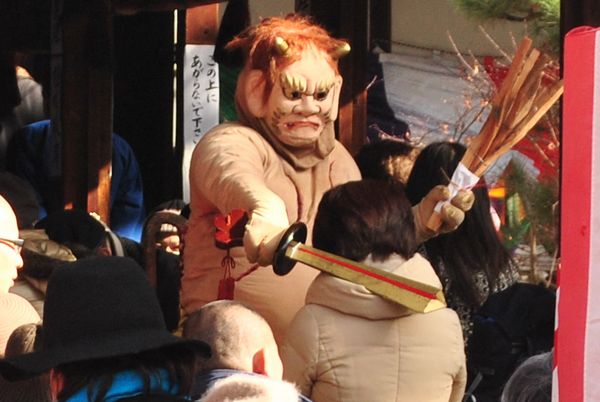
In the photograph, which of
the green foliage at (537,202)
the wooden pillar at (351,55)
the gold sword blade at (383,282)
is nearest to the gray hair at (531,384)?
the gold sword blade at (383,282)

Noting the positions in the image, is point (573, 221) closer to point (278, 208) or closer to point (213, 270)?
point (278, 208)

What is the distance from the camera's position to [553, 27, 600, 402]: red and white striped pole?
8.24 feet

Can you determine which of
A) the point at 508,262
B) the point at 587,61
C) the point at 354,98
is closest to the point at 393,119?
the point at 354,98

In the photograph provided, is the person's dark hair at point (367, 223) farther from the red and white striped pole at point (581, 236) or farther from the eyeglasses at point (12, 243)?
the red and white striped pole at point (581, 236)

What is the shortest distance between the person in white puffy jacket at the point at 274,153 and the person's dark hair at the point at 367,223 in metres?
0.46

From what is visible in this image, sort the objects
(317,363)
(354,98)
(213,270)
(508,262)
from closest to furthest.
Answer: (317,363) → (213,270) → (508,262) → (354,98)

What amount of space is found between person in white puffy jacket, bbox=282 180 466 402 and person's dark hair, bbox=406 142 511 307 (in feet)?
2.60

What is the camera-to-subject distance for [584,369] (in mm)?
2518

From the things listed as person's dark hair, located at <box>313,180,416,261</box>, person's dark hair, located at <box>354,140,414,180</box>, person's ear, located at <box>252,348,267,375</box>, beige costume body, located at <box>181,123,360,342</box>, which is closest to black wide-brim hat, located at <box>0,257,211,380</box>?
person's ear, located at <box>252,348,267,375</box>

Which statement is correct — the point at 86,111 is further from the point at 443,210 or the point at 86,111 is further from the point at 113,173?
the point at 443,210

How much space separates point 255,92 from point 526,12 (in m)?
4.27

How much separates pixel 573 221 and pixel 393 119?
24.8ft

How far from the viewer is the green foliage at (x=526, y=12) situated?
797 centimetres

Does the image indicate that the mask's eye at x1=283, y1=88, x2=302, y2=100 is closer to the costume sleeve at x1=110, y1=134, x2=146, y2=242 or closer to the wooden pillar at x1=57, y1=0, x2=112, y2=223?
the wooden pillar at x1=57, y1=0, x2=112, y2=223
